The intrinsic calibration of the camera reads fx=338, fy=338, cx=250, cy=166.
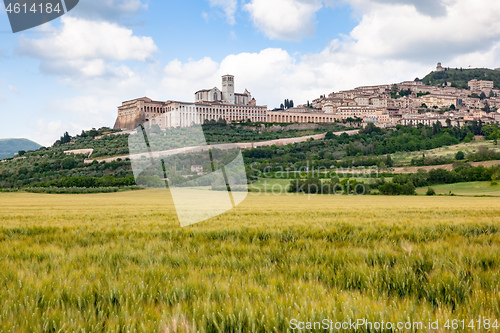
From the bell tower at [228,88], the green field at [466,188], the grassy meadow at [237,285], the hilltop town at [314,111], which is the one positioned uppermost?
the bell tower at [228,88]

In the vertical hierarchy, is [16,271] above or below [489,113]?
below

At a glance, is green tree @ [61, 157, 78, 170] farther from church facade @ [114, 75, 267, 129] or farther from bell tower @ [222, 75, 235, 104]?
bell tower @ [222, 75, 235, 104]

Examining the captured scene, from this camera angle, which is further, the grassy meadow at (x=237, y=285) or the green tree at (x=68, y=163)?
the green tree at (x=68, y=163)

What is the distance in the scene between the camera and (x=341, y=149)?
115188 mm

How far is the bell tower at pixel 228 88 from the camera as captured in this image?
18312 centimetres

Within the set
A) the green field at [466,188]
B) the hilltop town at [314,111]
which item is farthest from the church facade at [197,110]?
the green field at [466,188]

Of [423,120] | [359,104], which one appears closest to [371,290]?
[423,120]

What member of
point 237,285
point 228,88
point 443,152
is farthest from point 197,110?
point 237,285

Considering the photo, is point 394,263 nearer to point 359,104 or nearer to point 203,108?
point 203,108

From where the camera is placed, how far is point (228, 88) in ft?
603

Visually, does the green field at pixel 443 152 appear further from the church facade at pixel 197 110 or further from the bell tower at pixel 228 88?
the bell tower at pixel 228 88

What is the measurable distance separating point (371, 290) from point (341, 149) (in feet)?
382

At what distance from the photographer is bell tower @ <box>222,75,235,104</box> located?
7210 inches

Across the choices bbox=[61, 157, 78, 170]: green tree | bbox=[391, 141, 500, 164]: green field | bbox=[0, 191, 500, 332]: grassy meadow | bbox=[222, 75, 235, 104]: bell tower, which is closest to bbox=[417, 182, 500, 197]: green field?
bbox=[391, 141, 500, 164]: green field
